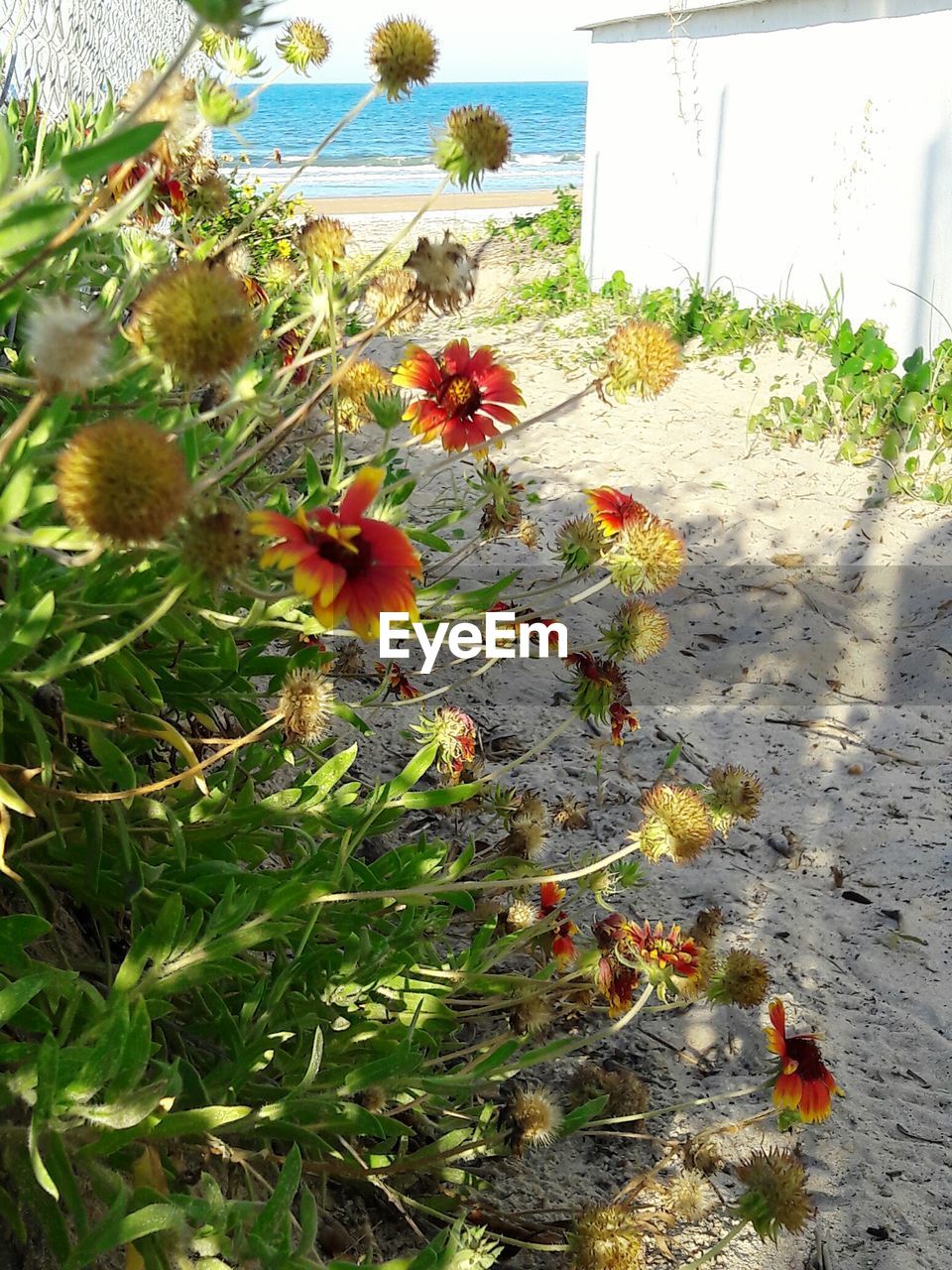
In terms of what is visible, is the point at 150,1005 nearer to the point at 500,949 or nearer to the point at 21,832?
the point at 21,832

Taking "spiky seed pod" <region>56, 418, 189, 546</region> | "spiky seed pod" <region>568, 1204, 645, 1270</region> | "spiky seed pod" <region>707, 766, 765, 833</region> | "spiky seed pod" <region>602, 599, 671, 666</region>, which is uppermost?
"spiky seed pod" <region>56, 418, 189, 546</region>

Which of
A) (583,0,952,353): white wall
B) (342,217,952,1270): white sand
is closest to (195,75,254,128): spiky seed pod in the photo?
(342,217,952,1270): white sand

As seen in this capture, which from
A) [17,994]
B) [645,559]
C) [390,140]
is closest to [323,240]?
[645,559]

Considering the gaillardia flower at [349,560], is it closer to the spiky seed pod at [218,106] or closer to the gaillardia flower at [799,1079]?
the spiky seed pod at [218,106]

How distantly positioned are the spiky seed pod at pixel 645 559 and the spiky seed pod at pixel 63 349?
0.80 metres

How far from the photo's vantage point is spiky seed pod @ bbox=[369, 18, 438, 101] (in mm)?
1278

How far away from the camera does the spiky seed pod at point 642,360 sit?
4.65 feet

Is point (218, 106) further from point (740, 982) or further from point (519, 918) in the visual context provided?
point (740, 982)

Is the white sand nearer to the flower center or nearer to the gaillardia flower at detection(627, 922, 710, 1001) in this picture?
the gaillardia flower at detection(627, 922, 710, 1001)

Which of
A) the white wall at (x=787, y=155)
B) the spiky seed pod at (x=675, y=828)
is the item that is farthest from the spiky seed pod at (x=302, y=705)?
the white wall at (x=787, y=155)

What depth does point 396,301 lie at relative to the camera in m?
1.48

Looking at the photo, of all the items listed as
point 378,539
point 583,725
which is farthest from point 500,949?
point 583,725

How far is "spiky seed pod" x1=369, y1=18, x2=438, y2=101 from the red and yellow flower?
1.70 feet

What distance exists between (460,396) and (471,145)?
327 mm
